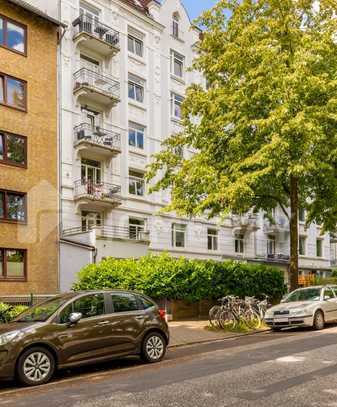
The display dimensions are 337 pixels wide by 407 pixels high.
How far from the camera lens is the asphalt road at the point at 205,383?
684cm

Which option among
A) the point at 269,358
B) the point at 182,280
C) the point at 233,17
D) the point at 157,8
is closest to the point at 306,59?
the point at 233,17

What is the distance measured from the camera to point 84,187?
2620 cm

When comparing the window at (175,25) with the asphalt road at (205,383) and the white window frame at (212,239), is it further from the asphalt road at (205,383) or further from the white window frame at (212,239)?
the asphalt road at (205,383)

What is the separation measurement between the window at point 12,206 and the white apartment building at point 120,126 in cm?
205

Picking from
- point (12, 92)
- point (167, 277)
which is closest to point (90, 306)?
point (167, 277)

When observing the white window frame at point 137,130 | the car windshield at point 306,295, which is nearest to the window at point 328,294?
the car windshield at point 306,295

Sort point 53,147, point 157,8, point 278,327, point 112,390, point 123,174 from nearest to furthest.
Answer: point 112,390 < point 278,327 < point 53,147 < point 123,174 < point 157,8

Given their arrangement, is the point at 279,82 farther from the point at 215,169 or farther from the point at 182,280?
the point at 182,280

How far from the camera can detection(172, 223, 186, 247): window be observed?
32.0 meters

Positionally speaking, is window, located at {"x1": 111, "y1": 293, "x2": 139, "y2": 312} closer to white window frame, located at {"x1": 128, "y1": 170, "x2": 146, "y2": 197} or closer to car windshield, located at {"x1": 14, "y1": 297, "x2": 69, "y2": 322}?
car windshield, located at {"x1": 14, "y1": 297, "x2": 69, "y2": 322}

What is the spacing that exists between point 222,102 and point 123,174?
34.4 ft

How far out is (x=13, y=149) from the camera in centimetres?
2414

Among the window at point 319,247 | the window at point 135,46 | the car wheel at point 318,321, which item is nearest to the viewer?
A: the car wheel at point 318,321

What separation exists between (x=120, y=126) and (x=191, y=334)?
1635 cm
